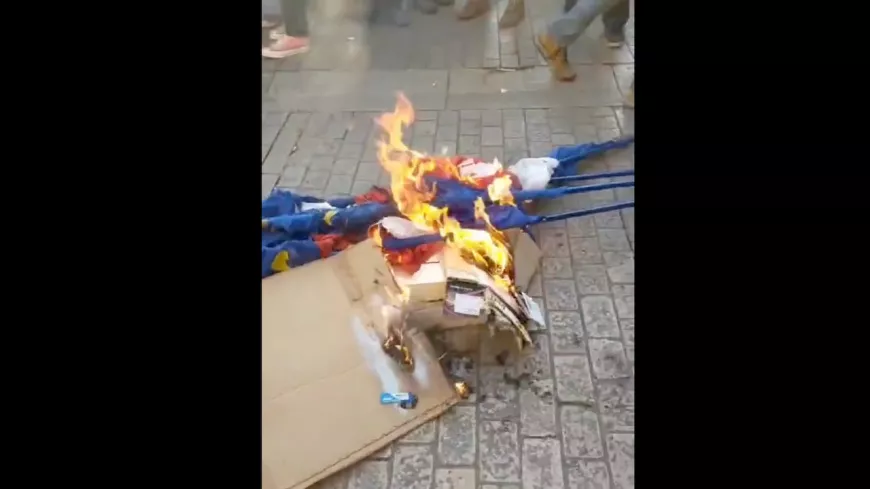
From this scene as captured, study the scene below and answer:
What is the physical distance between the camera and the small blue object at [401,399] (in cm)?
150

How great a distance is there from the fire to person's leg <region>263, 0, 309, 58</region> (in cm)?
93

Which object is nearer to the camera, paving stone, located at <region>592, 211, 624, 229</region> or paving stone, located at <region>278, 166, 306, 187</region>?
paving stone, located at <region>592, 211, 624, 229</region>

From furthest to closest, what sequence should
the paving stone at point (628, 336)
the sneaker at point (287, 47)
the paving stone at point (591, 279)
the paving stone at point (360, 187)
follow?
the sneaker at point (287, 47)
the paving stone at point (360, 187)
the paving stone at point (591, 279)
the paving stone at point (628, 336)

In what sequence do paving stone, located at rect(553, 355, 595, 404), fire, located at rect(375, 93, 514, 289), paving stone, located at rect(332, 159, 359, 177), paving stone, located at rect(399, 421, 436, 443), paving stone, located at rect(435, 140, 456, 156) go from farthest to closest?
paving stone, located at rect(435, 140, 456, 156) → paving stone, located at rect(332, 159, 359, 177) → fire, located at rect(375, 93, 514, 289) → paving stone, located at rect(553, 355, 595, 404) → paving stone, located at rect(399, 421, 436, 443)

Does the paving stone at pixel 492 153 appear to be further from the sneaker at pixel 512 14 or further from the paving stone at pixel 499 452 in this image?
the paving stone at pixel 499 452

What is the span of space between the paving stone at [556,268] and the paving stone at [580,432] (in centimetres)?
49

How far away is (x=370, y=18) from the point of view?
128 inches

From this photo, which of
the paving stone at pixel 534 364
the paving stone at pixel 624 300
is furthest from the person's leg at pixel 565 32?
the paving stone at pixel 534 364

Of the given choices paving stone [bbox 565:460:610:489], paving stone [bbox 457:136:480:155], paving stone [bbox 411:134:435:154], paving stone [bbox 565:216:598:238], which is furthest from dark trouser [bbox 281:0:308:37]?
paving stone [bbox 565:460:610:489]

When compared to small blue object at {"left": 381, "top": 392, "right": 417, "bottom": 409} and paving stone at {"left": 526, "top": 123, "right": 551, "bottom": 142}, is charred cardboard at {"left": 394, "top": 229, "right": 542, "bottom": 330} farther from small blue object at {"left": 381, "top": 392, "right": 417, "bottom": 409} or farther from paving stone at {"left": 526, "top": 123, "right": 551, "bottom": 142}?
paving stone at {"left": 526, "top": 123, "right": 551, "bottom": 142}

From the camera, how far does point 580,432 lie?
1.48 metres

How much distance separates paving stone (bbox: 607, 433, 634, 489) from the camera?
1.36 metres
